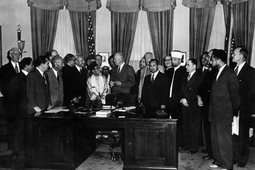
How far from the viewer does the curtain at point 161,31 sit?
870 centimetres

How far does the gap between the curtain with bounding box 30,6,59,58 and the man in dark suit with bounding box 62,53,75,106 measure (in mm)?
3570

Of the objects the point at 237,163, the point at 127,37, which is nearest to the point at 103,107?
the point at 237,163

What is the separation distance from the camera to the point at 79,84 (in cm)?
613

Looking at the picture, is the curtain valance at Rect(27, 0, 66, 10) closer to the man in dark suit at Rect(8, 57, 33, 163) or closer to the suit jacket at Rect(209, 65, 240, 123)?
the man in dark suit at Rect(8, 57, 33, 163)

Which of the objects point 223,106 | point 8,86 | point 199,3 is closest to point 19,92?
point 8,86

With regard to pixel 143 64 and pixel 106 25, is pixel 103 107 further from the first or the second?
pixel 106 25

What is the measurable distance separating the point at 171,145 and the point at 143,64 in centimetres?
289

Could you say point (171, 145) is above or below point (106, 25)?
below

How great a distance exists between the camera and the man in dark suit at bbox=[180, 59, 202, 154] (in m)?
5.60

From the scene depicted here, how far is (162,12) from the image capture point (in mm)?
8742

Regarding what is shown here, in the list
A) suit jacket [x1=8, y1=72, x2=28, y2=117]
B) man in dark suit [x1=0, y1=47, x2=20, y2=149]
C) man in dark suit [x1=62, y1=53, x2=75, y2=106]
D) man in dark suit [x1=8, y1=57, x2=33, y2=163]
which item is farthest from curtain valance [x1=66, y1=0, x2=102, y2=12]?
suit jacket [x1=8, y1=72, x2=28, y2=117]

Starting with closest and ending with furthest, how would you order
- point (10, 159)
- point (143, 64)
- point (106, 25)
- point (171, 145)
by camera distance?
point (171, 145), point (10, 159), point (143, 64), point (106, 25)

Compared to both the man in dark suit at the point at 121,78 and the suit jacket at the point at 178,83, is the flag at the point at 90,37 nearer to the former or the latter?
the man in dark suit at the point at 121,78

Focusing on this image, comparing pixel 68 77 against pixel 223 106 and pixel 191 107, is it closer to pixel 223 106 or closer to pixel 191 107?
pixel 191 107
